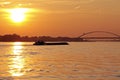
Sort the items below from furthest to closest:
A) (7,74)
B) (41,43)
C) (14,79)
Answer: (41,43)
(7,74)
(14,79)

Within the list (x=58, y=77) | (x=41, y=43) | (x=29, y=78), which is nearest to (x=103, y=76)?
(x=58, y=77)

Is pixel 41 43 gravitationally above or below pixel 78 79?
above

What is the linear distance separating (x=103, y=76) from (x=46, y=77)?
172 inches

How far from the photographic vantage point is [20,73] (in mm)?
33812

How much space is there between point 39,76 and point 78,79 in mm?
3158

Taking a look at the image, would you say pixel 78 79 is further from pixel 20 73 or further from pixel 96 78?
pixel 20 73

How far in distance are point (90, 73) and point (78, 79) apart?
150 inches

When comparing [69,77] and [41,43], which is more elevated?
[41,43]

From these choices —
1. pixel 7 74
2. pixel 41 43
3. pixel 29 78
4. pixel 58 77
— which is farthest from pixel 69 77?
pixel 41 43

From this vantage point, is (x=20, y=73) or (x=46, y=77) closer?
(x=46, y=77)

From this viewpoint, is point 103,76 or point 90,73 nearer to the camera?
point 103,76

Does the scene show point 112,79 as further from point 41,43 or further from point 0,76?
point 41,43

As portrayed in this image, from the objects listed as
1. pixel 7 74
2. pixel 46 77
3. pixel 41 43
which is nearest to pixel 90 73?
pixel 46 77

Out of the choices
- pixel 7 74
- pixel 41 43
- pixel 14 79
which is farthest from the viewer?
pixel 41 43
